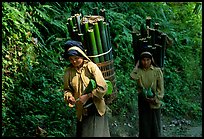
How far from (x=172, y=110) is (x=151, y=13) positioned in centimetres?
307

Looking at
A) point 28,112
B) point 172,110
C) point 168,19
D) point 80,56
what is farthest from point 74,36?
point 168,19

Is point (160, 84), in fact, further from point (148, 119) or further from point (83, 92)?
point (83, 92)

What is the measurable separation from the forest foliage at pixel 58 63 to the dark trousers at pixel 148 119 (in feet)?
4.28

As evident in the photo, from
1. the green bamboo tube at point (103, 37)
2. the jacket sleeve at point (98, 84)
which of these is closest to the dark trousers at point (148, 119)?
the green bamboo tube at point (103, 37)

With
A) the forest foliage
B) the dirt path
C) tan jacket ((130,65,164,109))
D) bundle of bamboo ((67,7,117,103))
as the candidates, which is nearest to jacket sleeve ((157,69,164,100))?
tan jacket ((130,65,164,109))

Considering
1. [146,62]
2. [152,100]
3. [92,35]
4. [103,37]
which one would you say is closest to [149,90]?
[152,100]

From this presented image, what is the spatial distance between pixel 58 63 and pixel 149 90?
2.79m

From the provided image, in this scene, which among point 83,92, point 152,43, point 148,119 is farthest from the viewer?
point 148,119

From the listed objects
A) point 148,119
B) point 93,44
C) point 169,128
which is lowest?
point 169,128

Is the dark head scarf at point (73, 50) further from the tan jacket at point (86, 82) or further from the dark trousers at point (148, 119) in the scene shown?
the dark trousers at point (148, 119)

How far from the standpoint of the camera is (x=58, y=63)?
693 cm

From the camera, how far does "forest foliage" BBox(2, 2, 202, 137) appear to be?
559 centimetres

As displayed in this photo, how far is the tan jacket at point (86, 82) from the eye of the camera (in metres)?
3.58

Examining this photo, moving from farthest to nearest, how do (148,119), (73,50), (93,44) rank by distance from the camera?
(148,119), (93,44), (73,50)
